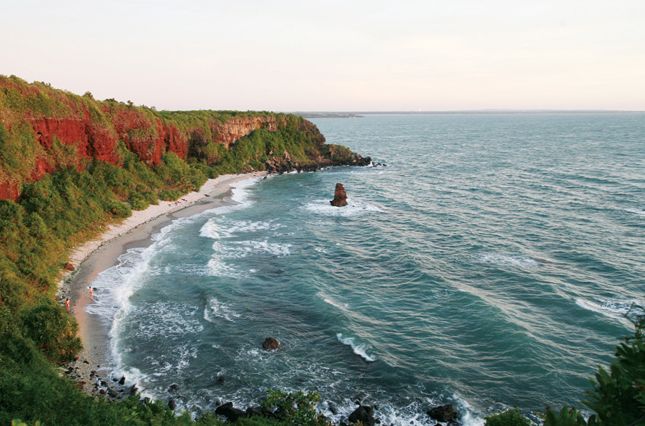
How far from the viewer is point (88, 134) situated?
62562 mm

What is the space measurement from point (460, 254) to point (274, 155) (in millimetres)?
72246

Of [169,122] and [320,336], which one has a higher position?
[169,122]

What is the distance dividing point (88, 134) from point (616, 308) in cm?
6245

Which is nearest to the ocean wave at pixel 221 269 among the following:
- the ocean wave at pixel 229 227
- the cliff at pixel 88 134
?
the ocean wave at pixel 229 227

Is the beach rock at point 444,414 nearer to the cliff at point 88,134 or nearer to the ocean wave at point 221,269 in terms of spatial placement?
the ocean wave at point 221,269

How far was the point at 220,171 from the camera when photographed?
95.6 metres

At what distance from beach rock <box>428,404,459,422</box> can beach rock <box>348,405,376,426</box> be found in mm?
2996

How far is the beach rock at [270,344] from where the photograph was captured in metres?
29.8

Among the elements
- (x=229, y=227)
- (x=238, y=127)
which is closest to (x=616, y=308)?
(x=229, y=227)

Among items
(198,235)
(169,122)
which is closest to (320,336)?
(198,235)

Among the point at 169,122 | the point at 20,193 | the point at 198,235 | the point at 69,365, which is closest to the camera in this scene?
the point at 69,365

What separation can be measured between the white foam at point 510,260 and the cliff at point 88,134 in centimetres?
4541

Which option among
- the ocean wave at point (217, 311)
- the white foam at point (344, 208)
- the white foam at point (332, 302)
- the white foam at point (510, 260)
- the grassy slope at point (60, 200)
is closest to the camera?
the grassy slope at point (60, 200)

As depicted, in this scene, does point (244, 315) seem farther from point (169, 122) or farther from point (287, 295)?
point (169, 122)
